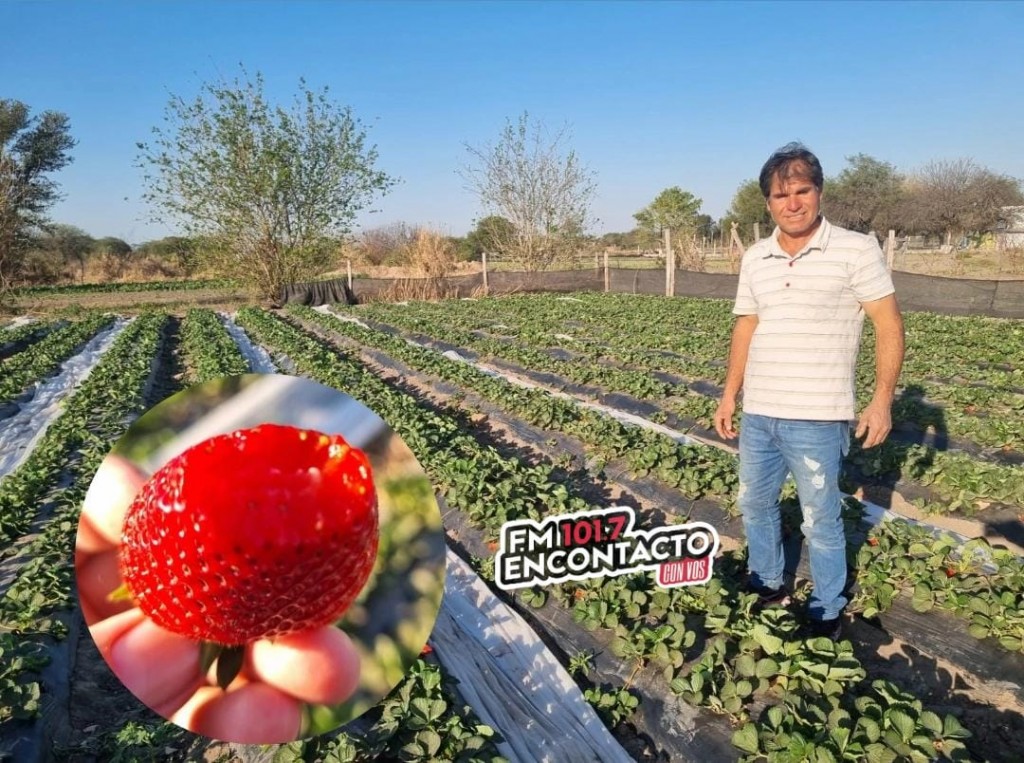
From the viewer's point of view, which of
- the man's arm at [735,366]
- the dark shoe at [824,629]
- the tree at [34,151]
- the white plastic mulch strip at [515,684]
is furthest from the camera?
the tree at [34,151]

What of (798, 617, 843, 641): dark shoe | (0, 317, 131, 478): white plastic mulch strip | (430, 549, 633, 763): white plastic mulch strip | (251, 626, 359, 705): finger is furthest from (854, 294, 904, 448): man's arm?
(0, 317, 131, 478): white plastic mulch strip

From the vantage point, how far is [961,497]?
4.52 metres

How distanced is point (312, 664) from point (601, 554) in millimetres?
2672

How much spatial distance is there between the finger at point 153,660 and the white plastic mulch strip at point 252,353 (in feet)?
31.0

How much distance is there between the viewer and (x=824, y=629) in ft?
10.1

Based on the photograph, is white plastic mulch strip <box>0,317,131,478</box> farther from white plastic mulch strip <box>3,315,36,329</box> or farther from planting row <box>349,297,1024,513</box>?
white plastic mulch strip <box>3,315,36,329</box>

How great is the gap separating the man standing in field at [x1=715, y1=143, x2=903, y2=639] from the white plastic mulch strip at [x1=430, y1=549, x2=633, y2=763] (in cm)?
127

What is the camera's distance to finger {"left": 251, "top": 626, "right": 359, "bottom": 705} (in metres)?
0.66

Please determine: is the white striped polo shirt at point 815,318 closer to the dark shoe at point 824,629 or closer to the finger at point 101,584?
the dark shoe at point 824,629

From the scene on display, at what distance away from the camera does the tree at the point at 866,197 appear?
40156 mm

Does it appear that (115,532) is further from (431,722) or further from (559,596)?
(559,596)

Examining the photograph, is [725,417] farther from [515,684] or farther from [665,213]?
[665,213]

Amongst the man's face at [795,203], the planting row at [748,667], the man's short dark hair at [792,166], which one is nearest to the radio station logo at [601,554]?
the planting row at [748,667]

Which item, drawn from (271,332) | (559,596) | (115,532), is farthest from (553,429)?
(271,332)
